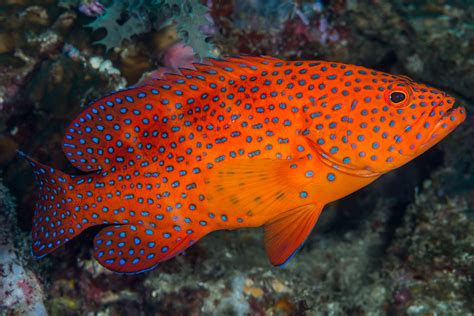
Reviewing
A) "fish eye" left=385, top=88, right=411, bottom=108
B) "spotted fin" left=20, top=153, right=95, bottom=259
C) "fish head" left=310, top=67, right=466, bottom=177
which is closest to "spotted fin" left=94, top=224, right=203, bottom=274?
"spotted fin" left=20, top=153, right=95, bottom=259

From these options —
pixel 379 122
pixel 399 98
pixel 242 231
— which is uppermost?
pixel 399 98

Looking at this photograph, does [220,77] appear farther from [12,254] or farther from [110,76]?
[12,254]

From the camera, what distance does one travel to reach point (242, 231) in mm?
5723

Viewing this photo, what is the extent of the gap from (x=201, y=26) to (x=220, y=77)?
1717mm

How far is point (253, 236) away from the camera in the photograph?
5.76 meters

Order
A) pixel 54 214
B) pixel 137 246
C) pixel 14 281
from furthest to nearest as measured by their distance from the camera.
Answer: pixel 14 281, pixel 54 214, pixel 137 246

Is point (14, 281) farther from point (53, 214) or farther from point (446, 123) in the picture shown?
point (446, 123)

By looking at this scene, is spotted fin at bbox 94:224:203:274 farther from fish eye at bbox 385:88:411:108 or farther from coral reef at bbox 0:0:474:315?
fish eye at bbox 385:88:411:108

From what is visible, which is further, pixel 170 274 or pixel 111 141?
pixel 170 274

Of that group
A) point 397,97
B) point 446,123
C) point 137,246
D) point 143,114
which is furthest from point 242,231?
point 446,123

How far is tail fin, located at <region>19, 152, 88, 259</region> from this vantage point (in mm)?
3883

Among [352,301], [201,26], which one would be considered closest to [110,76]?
[201,26]

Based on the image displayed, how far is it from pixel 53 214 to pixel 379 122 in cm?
312

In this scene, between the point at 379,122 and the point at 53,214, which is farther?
the point at 53,214
